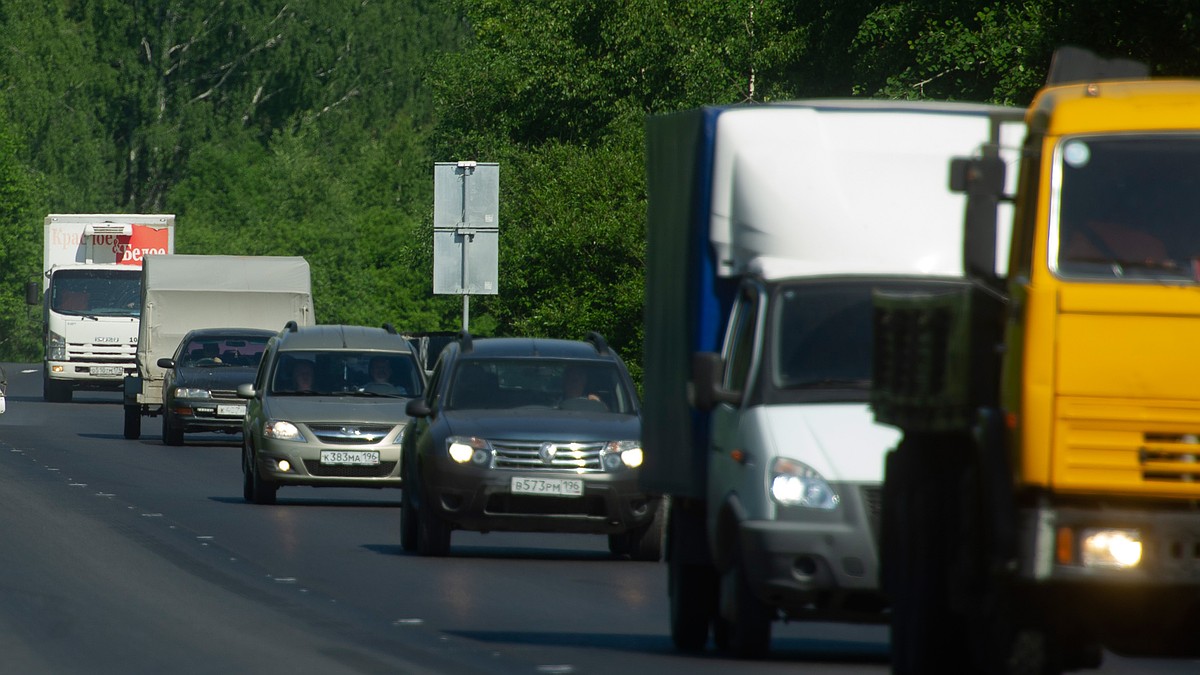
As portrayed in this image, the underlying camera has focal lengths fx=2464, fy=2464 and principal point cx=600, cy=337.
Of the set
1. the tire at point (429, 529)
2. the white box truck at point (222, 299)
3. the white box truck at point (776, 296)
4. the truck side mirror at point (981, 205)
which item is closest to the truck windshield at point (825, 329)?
the white box truck at point (776, 296)

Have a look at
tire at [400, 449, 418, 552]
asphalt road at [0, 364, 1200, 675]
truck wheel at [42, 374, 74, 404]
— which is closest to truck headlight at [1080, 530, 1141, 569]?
asphalt road at [0, 364, 1200, 675]

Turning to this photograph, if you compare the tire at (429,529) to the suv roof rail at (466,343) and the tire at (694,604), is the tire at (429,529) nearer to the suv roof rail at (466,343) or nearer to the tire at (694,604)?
the suv roof rail at (466,343)

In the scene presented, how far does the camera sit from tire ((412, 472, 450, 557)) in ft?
57.2

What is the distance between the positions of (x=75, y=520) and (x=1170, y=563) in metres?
14.2

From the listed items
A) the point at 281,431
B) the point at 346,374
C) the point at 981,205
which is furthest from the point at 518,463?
the point at 981,205

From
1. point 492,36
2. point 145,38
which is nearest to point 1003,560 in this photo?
point 492,36

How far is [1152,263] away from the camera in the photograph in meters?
8.06

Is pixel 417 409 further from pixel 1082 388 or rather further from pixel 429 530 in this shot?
pixel 1082 388

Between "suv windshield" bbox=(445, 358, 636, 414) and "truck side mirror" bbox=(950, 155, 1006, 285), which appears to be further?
"suv windshield" bbox=(445, 358, 636, 414)

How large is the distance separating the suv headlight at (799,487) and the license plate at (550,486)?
20.8ft

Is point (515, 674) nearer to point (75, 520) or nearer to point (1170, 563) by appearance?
point (1170, 563)

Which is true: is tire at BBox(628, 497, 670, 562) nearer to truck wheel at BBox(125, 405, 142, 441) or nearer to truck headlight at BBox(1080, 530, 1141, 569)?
truck headlight at BBox(1080, 530, 1141, 569)

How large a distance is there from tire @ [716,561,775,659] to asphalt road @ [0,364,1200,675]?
90 mm

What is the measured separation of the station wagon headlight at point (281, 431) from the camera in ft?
74.0
